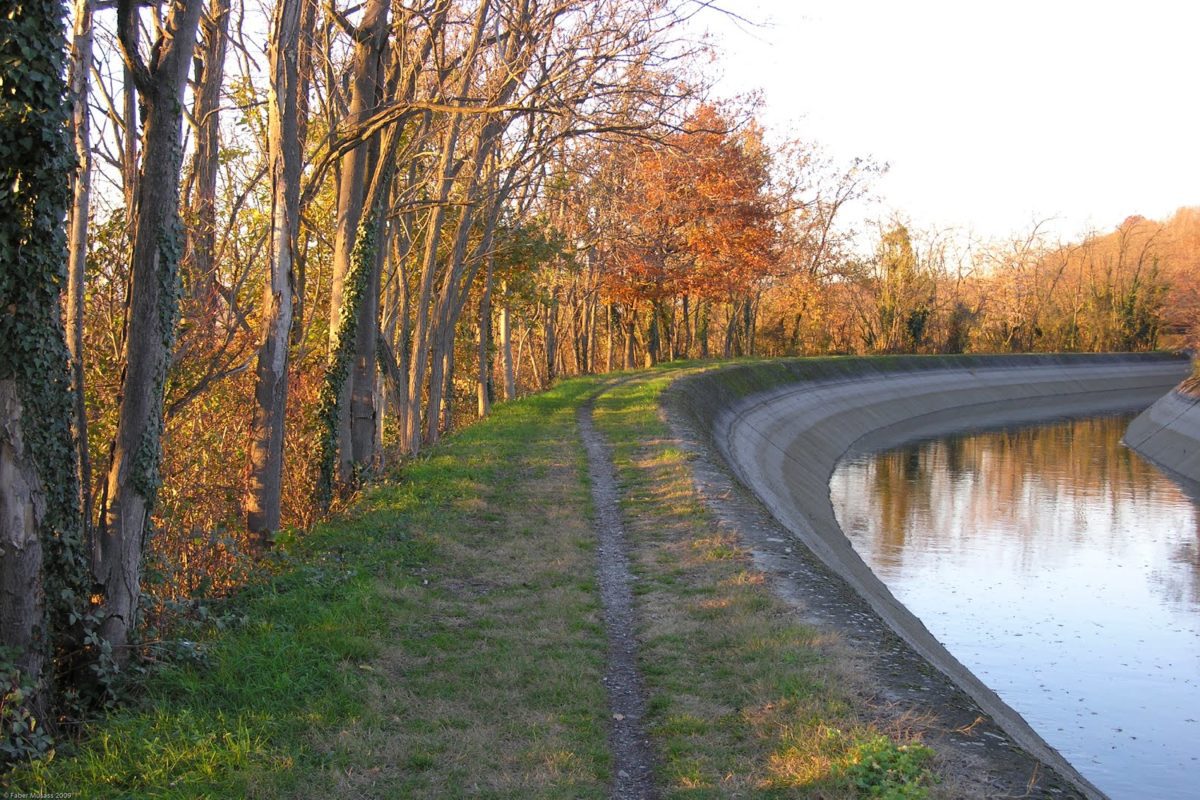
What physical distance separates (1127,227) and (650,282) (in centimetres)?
6449

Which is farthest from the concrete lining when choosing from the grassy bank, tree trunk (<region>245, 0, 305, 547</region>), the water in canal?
tree trunk (<region>245, 0, 305, 547</region>)

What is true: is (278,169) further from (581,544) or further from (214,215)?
(581,544)

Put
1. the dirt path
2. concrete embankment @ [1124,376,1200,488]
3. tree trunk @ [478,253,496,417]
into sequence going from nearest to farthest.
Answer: the dirt path < tree trunk @ [478,253,496,417] < concrete embankment @ [1124,376,1200,488]

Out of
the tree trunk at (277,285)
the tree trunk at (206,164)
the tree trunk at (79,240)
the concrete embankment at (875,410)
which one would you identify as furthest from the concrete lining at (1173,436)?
the tree trunk at (79,240)

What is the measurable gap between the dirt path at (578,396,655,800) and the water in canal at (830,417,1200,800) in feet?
17.4

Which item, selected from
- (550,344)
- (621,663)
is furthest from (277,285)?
(550,344)

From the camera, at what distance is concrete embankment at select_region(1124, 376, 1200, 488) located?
35344 millimetres

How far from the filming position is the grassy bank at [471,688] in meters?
5.73

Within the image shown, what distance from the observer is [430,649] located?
26.1 feet

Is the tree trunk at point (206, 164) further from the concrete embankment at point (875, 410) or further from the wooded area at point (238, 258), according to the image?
the concrete embankment at point (875, 410)

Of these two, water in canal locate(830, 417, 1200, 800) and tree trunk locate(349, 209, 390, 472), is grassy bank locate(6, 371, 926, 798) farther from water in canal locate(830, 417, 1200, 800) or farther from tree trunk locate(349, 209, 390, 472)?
water in canal locate(830, 417, 1200, 800)

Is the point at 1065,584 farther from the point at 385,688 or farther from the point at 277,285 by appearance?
the point at 385,688

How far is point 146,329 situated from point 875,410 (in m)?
44.8

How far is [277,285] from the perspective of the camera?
436 inches
